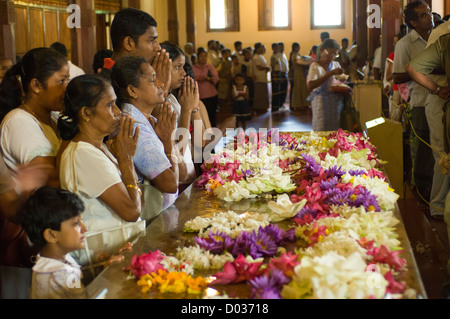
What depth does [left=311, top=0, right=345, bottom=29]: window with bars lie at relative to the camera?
68.9 ft

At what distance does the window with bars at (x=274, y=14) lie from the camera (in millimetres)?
21094

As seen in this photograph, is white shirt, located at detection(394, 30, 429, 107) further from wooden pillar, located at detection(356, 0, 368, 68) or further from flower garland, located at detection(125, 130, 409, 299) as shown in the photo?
wooden pillar, located at detection(356, 0, 368, 68)

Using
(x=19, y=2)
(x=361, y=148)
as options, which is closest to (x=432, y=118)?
(x=361, y=148)

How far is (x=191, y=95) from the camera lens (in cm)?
377

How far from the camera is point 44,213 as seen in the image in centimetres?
210

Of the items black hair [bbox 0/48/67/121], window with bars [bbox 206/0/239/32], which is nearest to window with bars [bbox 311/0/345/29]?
window with bars [bbox 206/0/239/32]

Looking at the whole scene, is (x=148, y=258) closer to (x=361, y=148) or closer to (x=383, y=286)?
(x=383, y=286)

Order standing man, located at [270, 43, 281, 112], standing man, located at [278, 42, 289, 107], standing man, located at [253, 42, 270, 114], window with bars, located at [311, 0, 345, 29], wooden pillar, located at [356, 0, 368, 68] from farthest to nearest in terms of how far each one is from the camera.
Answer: window with bars, located at [311, 0, 345, 29]
standing man, located at [278, 42, 289, 107]
standing man, located at [270, 43, 281, 112]
standing man, located at [253, 42, 270, 114]
wooden pillar, located at [356, 0, 368, 68]

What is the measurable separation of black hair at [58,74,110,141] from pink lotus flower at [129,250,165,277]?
2.50 feet

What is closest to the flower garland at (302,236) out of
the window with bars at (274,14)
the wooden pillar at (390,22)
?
the wooden pillar at (390,22)

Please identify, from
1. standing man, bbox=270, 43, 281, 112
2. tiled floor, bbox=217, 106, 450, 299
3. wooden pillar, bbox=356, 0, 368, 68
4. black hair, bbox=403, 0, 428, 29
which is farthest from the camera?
standing man, bbox=270, 43, 281, 112

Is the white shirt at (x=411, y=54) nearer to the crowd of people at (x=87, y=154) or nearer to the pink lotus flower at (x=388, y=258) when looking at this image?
the crowd of people at (x=87, y=154)

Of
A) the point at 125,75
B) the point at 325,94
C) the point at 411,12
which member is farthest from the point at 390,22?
the point at 125,75

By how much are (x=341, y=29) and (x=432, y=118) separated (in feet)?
53.9
